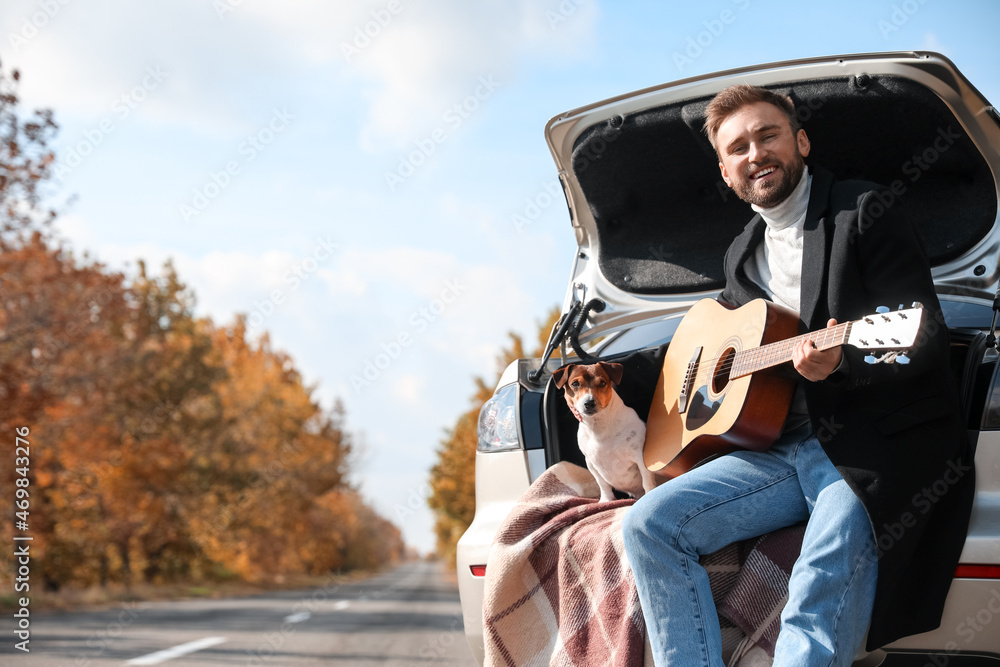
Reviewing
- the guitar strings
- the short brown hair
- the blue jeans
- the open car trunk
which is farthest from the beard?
the blue jeans

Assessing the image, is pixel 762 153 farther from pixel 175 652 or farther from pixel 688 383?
pixel 175 652

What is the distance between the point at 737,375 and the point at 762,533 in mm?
490

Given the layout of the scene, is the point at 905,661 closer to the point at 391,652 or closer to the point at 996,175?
the point at 996,175

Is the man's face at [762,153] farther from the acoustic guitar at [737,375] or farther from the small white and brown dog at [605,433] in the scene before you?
the small white and brown dog at [605,433]

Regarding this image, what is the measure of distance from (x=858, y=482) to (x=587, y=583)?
0.82 meters

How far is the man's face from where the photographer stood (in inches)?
102

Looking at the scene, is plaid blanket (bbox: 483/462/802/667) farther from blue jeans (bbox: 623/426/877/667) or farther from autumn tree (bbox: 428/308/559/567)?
autumn tree (bbox: 428/308/559/567)

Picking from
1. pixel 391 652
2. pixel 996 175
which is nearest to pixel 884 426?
pixel 996 175

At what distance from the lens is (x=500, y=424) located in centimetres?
303

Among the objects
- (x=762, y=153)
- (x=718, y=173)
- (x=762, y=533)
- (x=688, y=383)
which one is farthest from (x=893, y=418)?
(x=718, y=173)

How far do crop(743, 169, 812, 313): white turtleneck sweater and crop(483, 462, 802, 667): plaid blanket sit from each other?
2.56ft

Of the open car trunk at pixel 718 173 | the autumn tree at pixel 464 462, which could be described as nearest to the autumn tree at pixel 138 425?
the autumn tree at pixel 464 462

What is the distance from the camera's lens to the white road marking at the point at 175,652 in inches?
204

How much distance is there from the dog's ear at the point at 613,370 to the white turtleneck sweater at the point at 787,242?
62 cm
